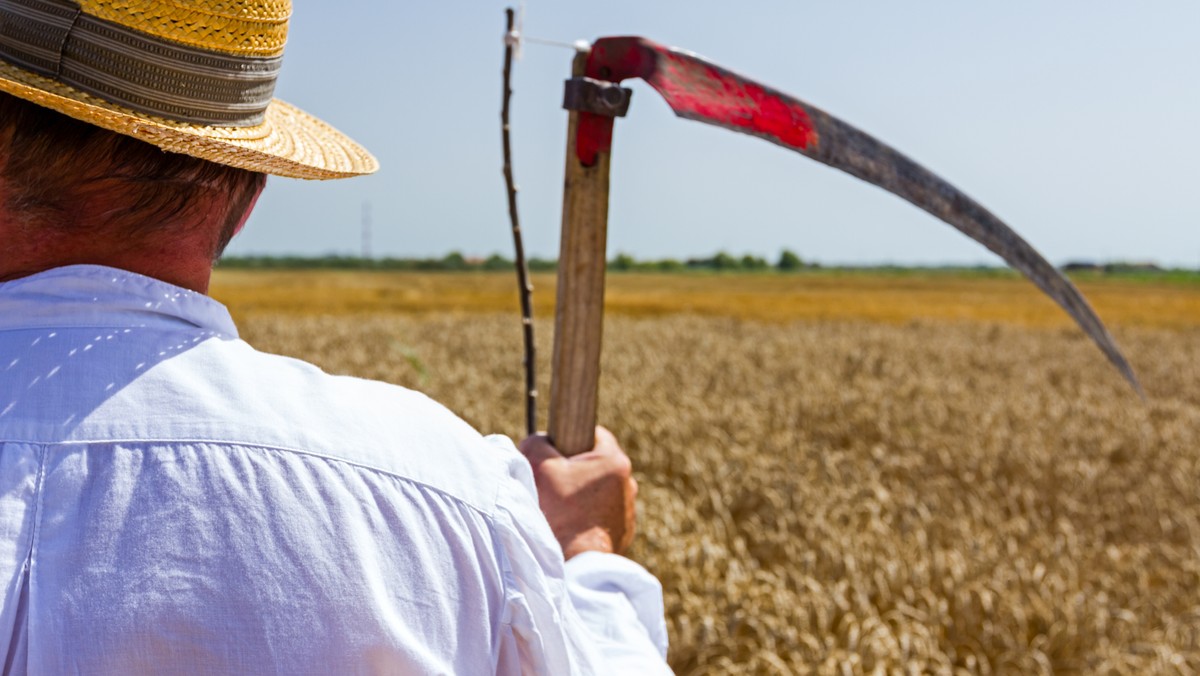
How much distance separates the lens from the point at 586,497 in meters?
1.63

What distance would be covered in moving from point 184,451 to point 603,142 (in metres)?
1.03

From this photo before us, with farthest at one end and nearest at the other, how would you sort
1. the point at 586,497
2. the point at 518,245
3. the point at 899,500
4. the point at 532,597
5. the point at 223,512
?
the point at 899,500, the point at 518,245, the point at 586,497, the point at 532,597, the point at 223,512

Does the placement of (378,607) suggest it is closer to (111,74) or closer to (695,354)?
(111,74)

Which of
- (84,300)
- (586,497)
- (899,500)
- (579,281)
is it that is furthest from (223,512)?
(899,500)

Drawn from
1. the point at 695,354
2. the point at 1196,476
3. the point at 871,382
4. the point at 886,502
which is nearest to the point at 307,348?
the point at 695,354

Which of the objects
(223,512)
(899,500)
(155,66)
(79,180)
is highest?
(155,66)

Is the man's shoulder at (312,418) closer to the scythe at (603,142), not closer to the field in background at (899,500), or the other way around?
the scythe at (603,142)

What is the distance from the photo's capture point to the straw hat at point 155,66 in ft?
3.29

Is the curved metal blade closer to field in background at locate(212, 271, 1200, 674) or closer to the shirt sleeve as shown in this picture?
the shirt sleeve

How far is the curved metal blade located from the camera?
5.72 feet

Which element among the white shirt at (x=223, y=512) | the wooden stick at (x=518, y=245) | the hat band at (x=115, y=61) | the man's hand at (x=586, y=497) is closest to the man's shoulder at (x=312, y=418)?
the white shirt at (x=223, y=512)

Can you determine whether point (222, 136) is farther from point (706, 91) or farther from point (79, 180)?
point (706, 91)

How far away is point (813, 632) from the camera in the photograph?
420 centimetres

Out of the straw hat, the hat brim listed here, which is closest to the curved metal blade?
the hat brim
